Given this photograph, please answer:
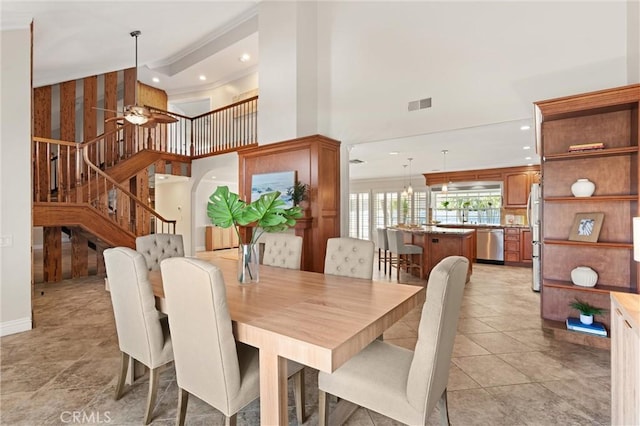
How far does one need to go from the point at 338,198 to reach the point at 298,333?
11.8 feet

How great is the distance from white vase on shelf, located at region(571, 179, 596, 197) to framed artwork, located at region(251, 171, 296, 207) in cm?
330

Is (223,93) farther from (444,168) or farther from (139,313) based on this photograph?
(139,313)

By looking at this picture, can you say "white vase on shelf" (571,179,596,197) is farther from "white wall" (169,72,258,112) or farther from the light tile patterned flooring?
"white wall" (169,72,258,112)

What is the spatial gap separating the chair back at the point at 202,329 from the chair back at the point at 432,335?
835mm

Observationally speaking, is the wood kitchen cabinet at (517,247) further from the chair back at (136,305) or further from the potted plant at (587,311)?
the chair back at (136,305)

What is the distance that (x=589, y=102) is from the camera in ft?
9.00

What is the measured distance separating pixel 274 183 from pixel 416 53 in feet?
8.84

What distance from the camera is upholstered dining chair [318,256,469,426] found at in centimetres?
129

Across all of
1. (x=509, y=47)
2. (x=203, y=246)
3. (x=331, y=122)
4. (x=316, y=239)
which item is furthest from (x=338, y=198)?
(x=203, y=246)

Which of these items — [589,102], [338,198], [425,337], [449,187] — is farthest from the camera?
[449,187]

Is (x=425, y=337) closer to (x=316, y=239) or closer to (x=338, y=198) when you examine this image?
(x=316, y=239)

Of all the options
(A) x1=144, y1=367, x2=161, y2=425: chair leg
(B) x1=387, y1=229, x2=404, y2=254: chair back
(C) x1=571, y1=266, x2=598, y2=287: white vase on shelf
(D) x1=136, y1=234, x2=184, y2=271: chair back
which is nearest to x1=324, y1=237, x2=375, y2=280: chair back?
(A) x1=144, y1=367, x2=161, y2=425: chair leg

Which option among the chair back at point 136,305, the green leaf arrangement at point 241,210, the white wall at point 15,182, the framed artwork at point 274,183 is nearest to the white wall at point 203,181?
the framed artwork at point 274,183

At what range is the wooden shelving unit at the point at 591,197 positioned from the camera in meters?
2.82
